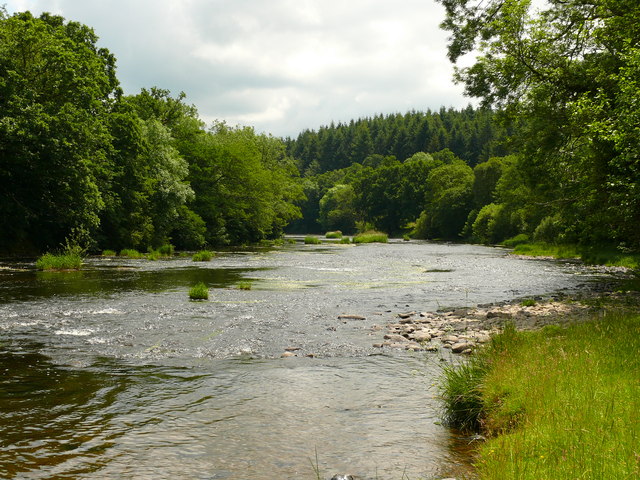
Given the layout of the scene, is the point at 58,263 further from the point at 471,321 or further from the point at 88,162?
the point at 471,321

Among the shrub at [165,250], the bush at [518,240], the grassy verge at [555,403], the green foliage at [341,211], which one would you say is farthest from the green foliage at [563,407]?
the green foliage at [341,211]

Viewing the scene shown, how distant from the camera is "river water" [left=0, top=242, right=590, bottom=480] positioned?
21.1 feet

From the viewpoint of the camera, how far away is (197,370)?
417 inches

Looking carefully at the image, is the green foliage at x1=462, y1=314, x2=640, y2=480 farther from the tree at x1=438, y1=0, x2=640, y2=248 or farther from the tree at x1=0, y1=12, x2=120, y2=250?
the tree at x1=0, y1=12, x2=120, y2=250

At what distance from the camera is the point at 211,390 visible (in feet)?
30.4

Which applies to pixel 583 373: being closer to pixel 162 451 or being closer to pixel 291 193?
pixel 162 451

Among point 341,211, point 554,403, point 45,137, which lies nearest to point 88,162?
point 45,137

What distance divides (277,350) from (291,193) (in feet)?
255

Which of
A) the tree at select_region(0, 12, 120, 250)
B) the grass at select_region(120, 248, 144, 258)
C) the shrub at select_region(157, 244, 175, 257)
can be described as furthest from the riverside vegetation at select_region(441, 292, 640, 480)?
the shrub at select_region(157, 244, 175, 257)

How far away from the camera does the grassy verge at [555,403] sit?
4.71 meters

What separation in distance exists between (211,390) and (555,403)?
19.4 feet

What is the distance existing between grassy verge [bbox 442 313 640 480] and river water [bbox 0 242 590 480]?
79cm

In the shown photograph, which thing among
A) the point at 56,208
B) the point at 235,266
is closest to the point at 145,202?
the point at 56,208

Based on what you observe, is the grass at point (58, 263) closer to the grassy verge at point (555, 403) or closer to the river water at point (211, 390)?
the river water at point (211, 390)
